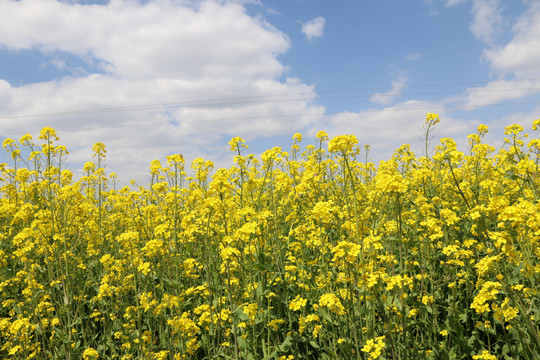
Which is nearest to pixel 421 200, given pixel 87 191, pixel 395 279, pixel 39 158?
pixel 395 279

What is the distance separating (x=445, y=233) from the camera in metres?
3.79

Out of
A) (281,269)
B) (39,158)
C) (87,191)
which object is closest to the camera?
(281,269)

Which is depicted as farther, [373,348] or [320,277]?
[320,277]

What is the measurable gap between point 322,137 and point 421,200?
2598mm

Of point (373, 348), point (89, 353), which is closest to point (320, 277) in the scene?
point (373, 348)

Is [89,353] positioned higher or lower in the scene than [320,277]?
lower

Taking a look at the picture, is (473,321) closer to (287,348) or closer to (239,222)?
(287,348)

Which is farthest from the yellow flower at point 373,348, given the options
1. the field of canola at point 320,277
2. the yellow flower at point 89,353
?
the yellow flower at point 89,353

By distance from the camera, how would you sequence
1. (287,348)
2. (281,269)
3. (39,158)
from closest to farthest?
(287,348), (281,269), (39,158)

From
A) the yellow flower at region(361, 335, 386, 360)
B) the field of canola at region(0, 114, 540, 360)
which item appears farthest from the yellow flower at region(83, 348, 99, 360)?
the yellow flower at region(361, 335, 386, 360)

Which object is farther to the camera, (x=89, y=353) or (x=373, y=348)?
(x=89, y=353)

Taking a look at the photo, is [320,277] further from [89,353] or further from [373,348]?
[89,353]

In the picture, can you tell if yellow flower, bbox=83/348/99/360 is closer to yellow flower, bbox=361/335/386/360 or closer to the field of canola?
the field of canola

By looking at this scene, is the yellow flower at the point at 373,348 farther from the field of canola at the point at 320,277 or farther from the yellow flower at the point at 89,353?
the yellow flower at the point at 89,353
